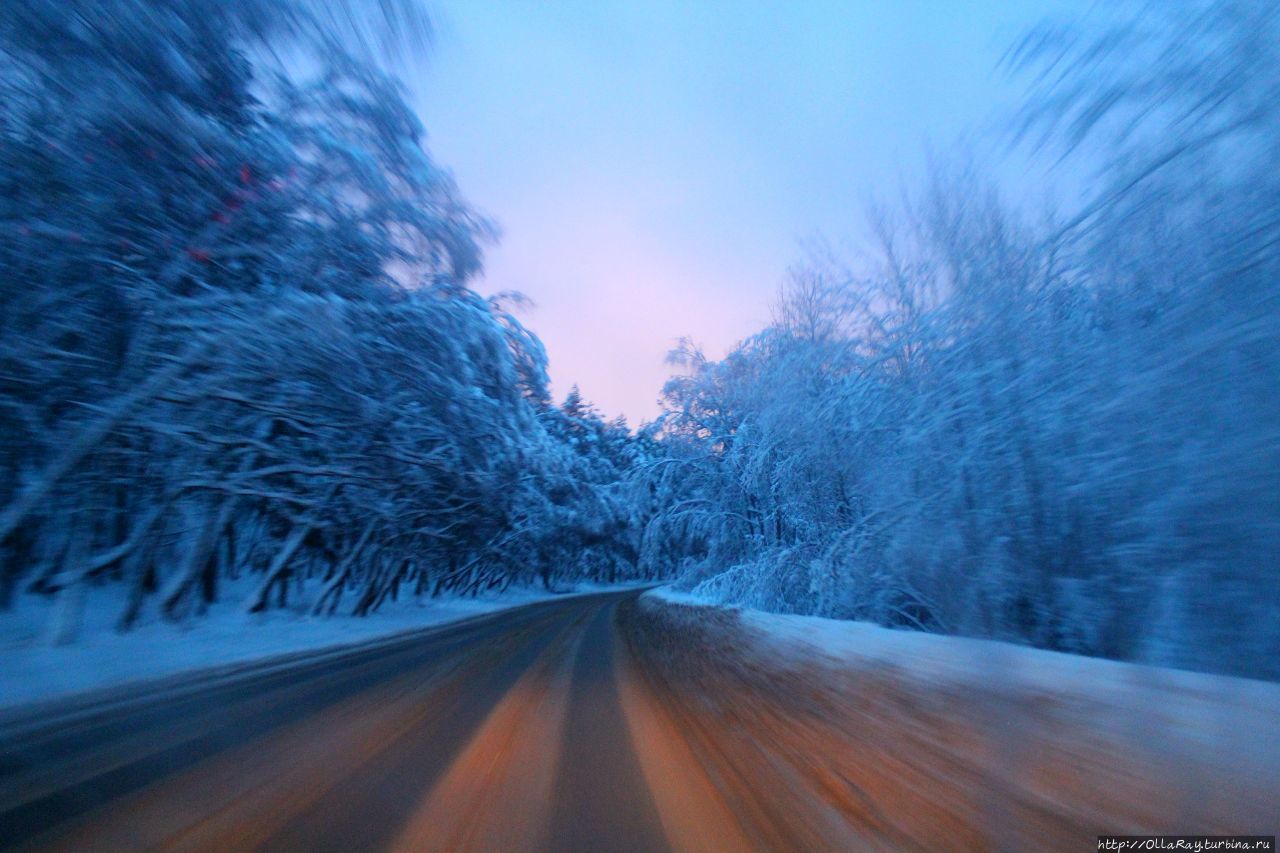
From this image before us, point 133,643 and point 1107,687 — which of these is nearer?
point 1107,687

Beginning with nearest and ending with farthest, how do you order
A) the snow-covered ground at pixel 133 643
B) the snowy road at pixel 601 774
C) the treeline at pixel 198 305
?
the snowy road at pixel 601 774 < the treeline at pixel 198 305 < the snow-covered ground at pixel 133 643

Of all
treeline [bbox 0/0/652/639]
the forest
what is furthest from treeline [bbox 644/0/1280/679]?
treeline [bbox 0/0/652/639]

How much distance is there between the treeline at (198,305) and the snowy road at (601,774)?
496cm

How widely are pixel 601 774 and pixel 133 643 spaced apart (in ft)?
43.2

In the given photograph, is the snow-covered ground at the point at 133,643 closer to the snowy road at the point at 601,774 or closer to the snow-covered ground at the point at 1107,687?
the snowy road at the point at 601,774

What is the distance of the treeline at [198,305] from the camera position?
29.9 ft

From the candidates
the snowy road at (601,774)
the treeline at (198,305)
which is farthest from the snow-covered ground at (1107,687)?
the treeline at (198,305)

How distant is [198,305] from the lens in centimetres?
1151

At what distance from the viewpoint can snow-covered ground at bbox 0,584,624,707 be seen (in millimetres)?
11523

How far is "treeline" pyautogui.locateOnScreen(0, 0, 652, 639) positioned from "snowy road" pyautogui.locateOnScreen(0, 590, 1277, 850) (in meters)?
4.96

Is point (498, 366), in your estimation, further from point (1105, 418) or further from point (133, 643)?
point (1105, 418)

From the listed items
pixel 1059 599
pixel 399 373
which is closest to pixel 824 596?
pixel 1059 599

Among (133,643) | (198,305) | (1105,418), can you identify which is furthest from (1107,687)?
(133,643)

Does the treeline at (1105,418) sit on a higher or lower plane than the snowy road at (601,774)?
higher
